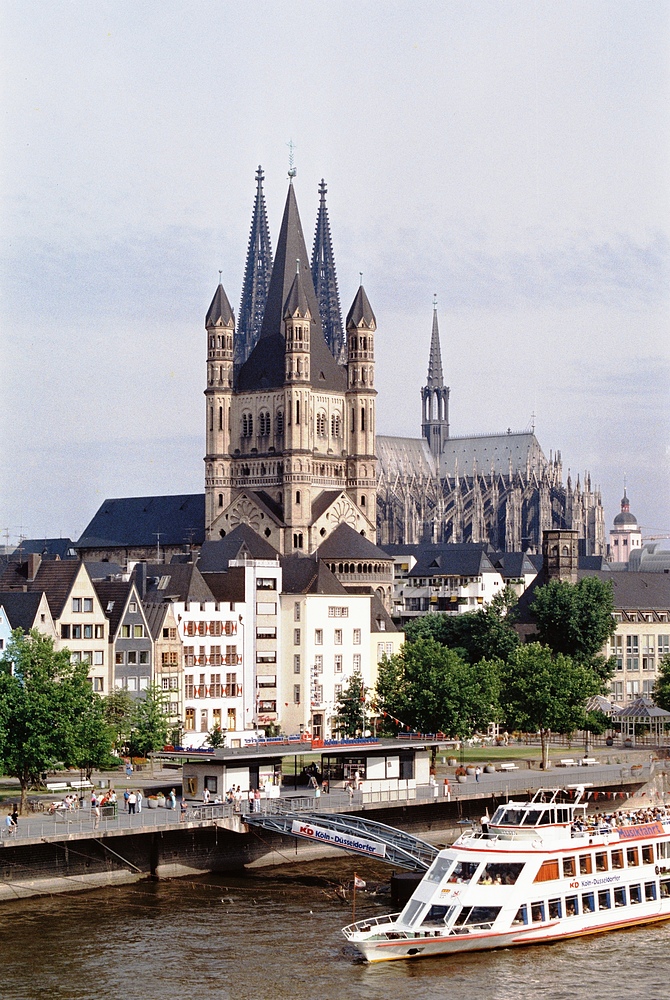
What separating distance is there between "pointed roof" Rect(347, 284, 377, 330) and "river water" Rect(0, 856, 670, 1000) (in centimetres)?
12078

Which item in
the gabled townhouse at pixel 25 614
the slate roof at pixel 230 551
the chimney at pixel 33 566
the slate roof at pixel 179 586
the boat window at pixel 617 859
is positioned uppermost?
the slate roof at pixel 230 551

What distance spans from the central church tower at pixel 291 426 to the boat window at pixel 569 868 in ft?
364

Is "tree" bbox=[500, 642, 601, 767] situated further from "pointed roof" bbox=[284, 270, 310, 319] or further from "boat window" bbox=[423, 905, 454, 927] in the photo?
"pointed roof" bbox=[284, 270, 310, 319]

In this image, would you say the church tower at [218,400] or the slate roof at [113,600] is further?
the church tower at [218,400]

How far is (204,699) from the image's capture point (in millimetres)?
124875

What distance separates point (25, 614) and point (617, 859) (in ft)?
155

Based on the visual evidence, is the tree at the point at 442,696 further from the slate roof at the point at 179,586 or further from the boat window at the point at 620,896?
the boat window at the point at 620,896

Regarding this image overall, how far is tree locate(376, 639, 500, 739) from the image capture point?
360ft

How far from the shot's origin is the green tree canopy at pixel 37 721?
82312mm

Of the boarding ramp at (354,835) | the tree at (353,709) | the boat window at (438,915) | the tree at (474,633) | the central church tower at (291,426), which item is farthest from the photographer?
the central church tower at (291,426)

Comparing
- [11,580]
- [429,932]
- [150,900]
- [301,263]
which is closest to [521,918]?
[429,932]

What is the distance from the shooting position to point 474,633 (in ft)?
514

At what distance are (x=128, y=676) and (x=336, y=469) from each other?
75.0 m

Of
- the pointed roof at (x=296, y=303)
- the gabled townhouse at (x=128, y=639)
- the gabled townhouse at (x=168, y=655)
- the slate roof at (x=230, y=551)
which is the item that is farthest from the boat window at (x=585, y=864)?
the pointed roof at (x=296, y=303)
